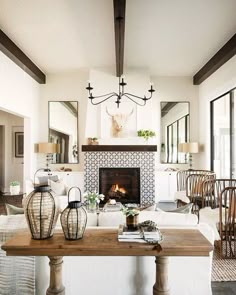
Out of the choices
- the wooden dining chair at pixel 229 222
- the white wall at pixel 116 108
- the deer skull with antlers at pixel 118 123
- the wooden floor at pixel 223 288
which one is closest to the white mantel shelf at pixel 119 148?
the white wall at pixel 116 108

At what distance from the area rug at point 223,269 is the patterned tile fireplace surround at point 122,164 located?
10.7ft

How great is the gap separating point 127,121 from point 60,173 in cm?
219

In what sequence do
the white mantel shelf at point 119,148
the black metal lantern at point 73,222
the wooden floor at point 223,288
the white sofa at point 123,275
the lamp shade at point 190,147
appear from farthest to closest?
the lamp shade at point 190,147 → the white mantel shelf at point 119,148 → the wooden floor at point 223,288 → the white sofa at point 123,275 → the black metal lantern at point 73,222

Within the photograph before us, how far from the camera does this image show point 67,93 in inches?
295

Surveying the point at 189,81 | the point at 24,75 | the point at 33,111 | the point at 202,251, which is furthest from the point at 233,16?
the point at 33,111

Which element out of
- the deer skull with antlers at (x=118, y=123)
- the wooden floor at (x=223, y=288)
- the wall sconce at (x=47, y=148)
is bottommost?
the wooden floor at (x=223, y=288)

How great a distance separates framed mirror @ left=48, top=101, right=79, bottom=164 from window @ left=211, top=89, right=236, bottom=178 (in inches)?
144

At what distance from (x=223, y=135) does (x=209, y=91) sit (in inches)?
48.2

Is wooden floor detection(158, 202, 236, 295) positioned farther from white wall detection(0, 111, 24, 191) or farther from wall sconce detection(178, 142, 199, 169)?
white wall detection(0, 111, 24, 191)

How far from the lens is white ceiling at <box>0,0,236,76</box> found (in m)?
3.89

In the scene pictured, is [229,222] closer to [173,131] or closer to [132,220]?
[132,220]

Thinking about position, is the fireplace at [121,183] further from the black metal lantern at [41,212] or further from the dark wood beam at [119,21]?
the black metal lantern at [41,212]

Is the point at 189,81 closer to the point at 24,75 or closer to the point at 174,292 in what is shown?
the point at 24,75

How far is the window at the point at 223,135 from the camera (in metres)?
5.66
